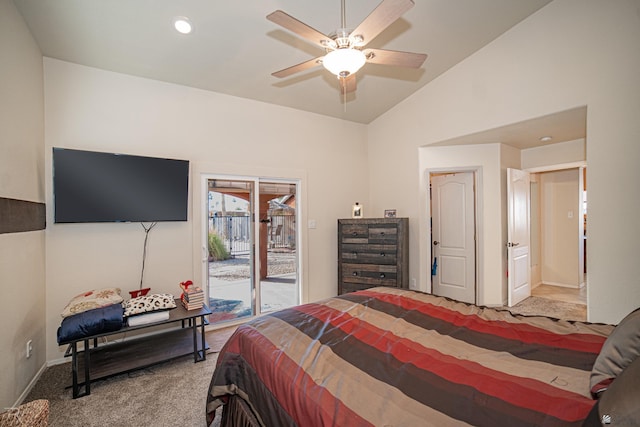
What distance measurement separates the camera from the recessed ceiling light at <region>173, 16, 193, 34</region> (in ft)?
7.90

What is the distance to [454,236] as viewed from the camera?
4.48m

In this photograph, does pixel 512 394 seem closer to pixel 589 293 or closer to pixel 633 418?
pixel 633 418

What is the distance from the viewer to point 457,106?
359cm

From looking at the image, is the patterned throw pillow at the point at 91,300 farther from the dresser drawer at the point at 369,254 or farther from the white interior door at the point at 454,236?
the white interior door at the point at 454,236

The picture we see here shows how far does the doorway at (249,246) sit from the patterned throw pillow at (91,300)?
1.01 metres

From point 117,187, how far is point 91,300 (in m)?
1.05

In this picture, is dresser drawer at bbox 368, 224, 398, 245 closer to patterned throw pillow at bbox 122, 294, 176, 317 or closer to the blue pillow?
patterned throw pillow at bbox 122, 294, 176, 317

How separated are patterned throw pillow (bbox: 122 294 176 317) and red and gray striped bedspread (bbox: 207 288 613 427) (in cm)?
131

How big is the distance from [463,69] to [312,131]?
2.11 metres

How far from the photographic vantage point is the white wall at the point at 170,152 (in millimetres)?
2699

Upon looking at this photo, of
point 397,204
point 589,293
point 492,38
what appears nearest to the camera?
point 589,293

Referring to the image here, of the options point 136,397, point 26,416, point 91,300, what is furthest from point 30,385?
point 26,416

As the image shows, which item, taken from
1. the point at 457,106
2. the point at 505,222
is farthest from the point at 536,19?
the point at 505,222

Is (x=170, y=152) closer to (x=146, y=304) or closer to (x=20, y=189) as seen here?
(x=20, y=189)
